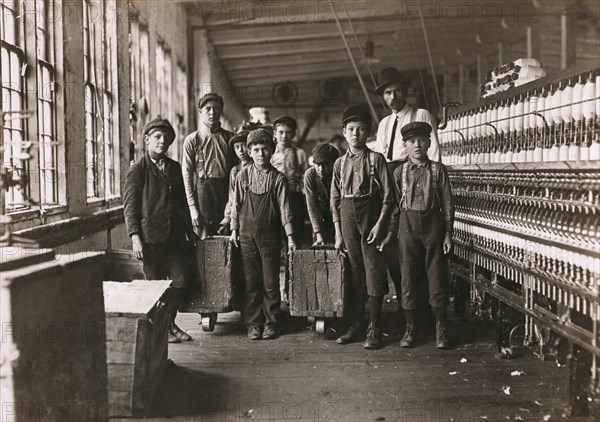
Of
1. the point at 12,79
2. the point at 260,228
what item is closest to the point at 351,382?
the point at 260,228

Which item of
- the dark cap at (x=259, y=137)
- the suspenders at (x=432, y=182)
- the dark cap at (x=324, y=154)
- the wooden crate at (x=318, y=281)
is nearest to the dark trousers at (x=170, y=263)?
the wooden crate at (x=318, y=281)

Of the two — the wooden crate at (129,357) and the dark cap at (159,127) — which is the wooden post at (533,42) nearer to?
the dark cap at (159,127)

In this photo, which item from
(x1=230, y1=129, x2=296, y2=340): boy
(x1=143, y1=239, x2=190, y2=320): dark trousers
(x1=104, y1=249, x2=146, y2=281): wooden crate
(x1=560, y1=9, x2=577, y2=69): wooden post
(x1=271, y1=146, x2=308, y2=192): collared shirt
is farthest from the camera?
(x1=560, y1=9, x2=577, y2=69): wooden post

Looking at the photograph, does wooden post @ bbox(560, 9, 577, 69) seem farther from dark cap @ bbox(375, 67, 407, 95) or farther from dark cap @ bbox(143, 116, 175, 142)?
dark cap @ bbox(143, 116, 175, 142)

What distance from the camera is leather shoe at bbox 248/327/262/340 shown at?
16.2 feet

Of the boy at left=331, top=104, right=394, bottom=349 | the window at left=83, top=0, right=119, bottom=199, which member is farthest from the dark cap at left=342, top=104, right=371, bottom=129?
the window at left=83, top=0, right=119, bottom=199

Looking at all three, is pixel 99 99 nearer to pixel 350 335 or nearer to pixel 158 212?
pixel 158 212

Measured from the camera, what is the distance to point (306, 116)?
2184 centimetres

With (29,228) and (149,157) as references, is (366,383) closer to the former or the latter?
(149,157)

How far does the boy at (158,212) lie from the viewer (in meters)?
4.57

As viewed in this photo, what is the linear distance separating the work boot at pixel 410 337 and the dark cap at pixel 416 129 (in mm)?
1461

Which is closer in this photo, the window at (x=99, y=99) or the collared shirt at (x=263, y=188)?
the collared shirt at (x=263, y=188)

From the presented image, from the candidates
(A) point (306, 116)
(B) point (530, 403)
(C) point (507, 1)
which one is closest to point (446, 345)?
(B) point (530, 403)

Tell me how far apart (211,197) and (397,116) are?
1.91m
